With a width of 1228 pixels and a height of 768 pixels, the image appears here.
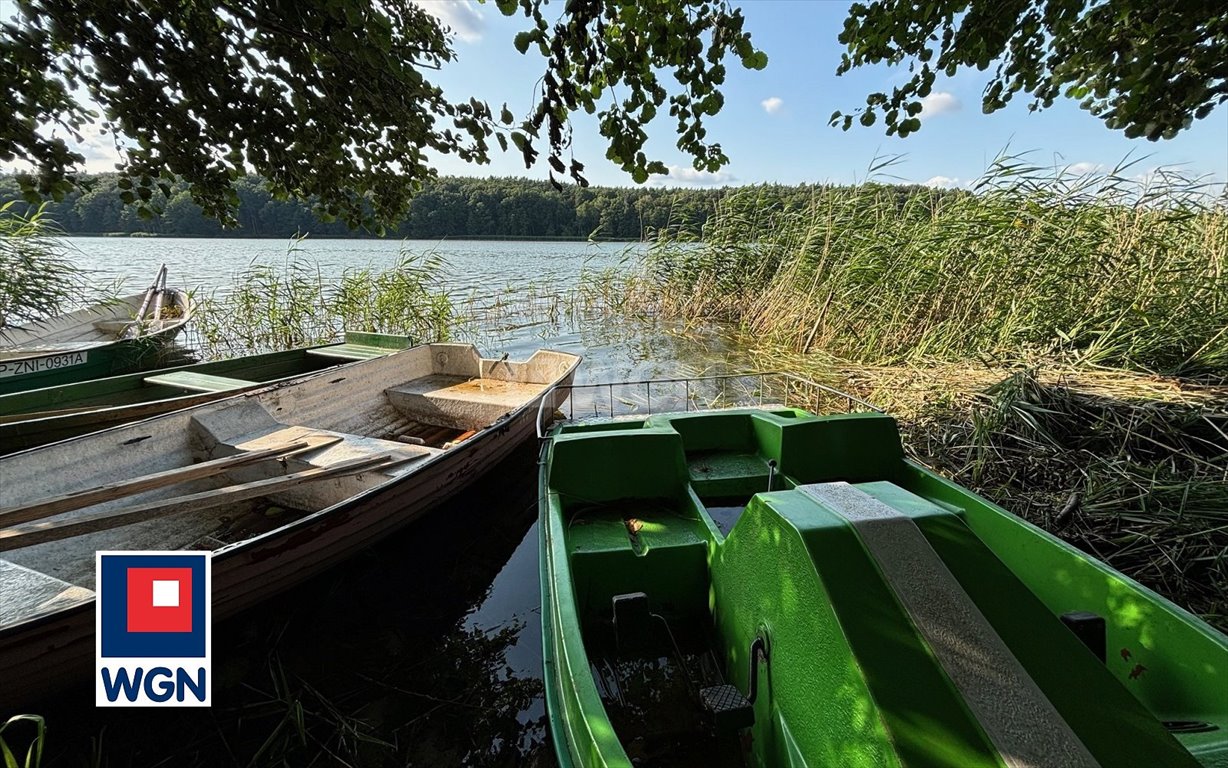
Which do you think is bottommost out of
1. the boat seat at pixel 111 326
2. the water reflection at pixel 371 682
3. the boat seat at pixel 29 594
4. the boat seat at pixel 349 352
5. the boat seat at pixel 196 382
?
the water reflection at pixel 371 682

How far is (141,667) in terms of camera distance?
288cm

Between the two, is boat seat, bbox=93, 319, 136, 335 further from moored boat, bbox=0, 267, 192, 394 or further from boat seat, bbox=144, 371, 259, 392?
boat seat, bbox=144, 371, 259, 392

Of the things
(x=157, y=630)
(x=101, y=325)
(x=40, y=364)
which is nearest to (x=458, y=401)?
(x=157, y=630)

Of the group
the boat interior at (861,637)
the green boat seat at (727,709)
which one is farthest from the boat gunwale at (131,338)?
the green boat seat at (727,709)

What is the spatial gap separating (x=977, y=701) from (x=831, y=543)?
0.48 m

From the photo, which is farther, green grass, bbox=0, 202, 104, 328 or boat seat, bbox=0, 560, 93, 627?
green grass, bbox=0, 202, 104, 328

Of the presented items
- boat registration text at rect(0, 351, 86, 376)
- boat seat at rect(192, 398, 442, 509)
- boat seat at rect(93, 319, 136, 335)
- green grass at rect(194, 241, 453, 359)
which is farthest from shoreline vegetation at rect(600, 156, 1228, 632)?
boat seat at rect(93, 319, 136, 335)

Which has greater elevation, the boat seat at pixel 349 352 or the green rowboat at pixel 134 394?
the boat seat at pixel 349 352

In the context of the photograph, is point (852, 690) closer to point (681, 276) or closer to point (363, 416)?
point (363, 416)

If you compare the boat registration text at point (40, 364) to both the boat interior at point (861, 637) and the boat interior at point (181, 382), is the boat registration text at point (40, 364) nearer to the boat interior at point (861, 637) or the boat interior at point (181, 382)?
the boat interior at point (181, 382)

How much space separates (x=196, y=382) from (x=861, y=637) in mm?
7040

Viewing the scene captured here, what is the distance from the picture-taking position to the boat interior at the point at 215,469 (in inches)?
121

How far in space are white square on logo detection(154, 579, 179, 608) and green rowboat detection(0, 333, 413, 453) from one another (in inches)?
112

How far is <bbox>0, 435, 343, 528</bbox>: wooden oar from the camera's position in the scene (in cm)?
301
